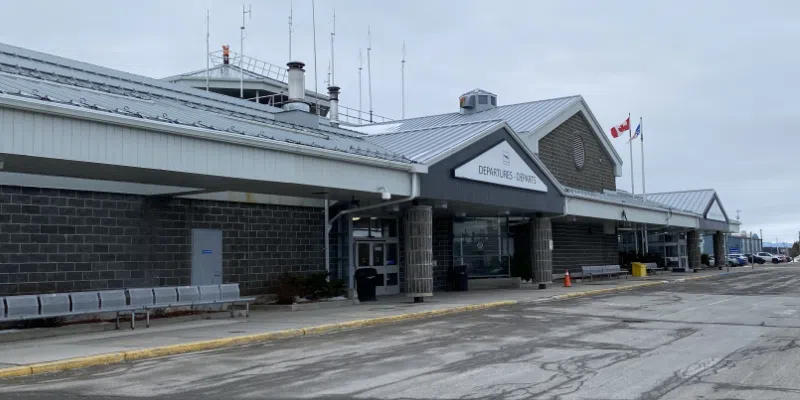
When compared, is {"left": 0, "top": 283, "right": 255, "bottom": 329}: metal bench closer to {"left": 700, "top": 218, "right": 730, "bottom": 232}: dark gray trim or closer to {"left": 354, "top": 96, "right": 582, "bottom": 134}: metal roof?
{"left": 354, "top": 96, "right": 582, "bottom": 134}: metal roof

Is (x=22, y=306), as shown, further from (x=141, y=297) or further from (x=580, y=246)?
(x=580, y=246)

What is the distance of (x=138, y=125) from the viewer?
553 inches

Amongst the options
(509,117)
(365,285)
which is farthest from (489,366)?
(509,117)

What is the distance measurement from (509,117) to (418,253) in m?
18.9

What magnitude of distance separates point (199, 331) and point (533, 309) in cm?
984

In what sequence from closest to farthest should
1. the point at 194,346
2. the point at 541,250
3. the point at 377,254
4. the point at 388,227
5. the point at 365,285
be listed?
A: the point at 194,346 → the point at 365,285 → the point at 377,254 → the point at 388,227 → the point at 541,250

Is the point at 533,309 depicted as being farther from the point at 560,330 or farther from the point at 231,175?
the point at 231,175

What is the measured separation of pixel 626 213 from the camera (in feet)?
125

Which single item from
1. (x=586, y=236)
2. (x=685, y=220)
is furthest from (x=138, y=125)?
(x=685, y=220)

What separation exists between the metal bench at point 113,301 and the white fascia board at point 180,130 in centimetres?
407

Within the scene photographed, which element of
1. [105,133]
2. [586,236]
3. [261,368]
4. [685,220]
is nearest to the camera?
[261,368]

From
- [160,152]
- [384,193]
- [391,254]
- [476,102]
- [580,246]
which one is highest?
[476,102]

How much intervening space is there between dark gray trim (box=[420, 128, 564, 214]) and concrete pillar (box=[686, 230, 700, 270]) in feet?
89.8

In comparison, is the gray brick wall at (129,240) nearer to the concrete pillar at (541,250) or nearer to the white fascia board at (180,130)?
the white fascia board at (180,130)
